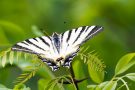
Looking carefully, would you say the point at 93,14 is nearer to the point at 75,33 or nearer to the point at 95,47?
the point at 95,47

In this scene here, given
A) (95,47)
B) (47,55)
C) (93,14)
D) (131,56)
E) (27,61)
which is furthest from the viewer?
(93,14)

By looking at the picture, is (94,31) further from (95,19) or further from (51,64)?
(95,19)

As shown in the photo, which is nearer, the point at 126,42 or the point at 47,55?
the point at 47,55

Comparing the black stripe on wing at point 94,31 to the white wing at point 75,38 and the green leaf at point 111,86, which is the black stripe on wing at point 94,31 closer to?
the white wing at point 75,38

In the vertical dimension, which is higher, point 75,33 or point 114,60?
point 114,60

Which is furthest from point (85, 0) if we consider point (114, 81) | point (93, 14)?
point (114, 81)

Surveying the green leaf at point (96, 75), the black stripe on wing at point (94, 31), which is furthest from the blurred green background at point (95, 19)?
the black stripe on wing at point (94, 31)

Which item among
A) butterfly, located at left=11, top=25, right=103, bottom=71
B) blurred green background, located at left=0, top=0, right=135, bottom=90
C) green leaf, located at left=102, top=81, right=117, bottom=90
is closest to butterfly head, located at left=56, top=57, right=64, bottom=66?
butterfly, located at left=11, top=25, right=103, bottom=71

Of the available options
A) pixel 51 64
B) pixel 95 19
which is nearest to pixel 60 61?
pixel 51 64
